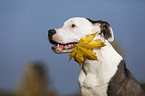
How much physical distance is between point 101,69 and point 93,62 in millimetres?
96

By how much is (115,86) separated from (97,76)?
18 centimetres

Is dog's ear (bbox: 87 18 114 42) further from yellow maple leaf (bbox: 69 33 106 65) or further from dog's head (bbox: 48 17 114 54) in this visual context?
yellow maple leaf (bbox: 69 33 106 65)

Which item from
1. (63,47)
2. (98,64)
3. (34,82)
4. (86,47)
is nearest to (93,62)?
(98,64)

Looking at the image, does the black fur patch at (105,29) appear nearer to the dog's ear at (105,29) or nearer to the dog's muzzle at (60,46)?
the dog's ear at (105,29)

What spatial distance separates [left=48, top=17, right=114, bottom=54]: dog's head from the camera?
1.58 m

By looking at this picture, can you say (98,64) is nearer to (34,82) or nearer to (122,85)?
(122,85)

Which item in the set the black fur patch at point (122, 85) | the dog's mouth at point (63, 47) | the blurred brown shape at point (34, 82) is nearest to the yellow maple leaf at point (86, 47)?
the dog's mouth at point (63, 47)

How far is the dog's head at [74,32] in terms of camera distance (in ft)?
5.18

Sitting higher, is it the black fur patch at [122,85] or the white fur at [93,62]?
the white fur at [93,62]

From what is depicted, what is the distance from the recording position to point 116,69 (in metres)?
1.55

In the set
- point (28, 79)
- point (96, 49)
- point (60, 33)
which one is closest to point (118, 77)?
point (96, 49)

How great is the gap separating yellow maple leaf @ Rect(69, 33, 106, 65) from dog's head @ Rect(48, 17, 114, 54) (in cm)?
4

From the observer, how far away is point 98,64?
1596mm

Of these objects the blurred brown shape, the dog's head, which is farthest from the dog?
the blurred brown shape
